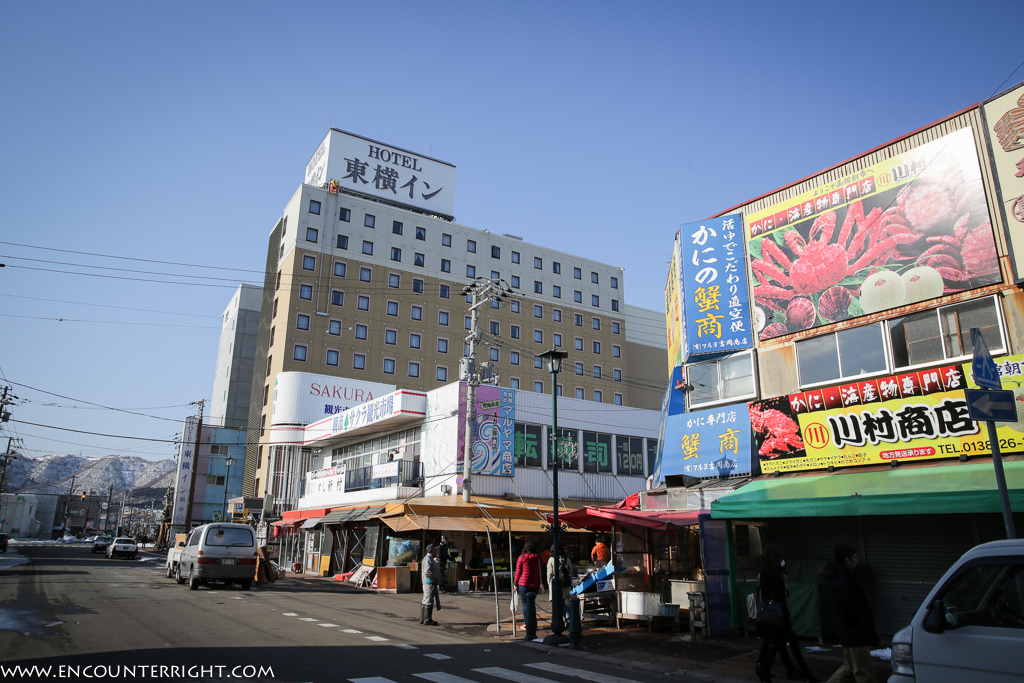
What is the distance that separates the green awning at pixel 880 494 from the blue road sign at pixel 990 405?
2753mm

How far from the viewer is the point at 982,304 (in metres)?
12.0

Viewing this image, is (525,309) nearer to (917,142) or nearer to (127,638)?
(917,142)

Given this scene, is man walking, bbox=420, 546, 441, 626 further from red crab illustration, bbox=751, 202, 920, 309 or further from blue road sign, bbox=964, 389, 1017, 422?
blue road sign, bbox=964, 389, 1017, 422

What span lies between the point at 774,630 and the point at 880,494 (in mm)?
3639

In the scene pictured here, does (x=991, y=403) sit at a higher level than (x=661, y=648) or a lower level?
higher

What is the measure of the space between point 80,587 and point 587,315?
52.1m

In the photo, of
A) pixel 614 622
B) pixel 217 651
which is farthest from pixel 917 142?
pixel 217 651

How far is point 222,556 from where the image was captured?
20188mm

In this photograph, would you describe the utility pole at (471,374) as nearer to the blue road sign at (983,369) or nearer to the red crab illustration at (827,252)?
the red crab illustration at (827,252)

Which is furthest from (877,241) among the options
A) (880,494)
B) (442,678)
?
(442,678)

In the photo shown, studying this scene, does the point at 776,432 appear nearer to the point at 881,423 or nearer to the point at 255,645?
the point at 881,423

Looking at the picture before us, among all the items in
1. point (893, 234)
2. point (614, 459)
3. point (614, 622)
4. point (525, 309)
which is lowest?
point (614, 622)

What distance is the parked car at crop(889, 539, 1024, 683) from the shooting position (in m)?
5.00

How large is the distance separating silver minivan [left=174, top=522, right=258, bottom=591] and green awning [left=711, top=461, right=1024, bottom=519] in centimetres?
1518
